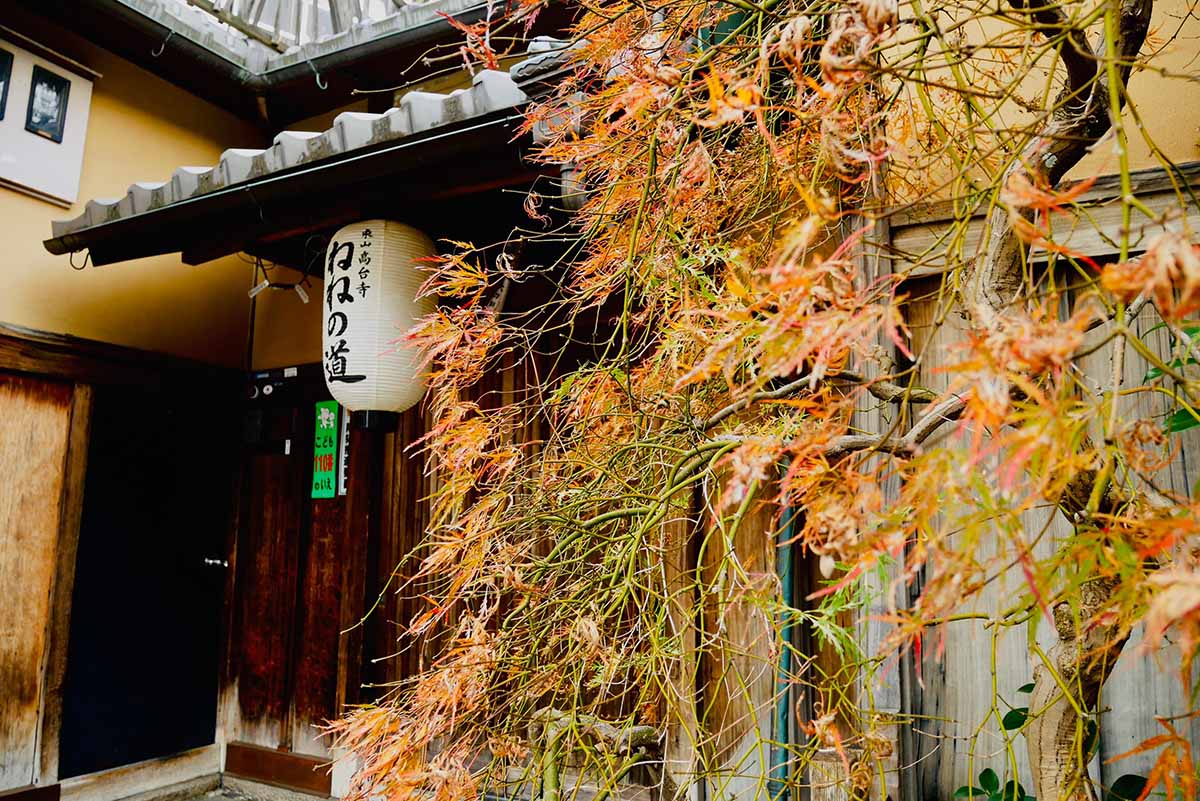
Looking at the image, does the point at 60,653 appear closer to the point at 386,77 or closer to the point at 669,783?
the point at 669,783

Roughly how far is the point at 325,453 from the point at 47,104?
2.75 m

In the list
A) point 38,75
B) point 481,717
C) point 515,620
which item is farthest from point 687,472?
point 38,75

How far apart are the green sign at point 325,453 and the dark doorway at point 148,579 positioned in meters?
0.97

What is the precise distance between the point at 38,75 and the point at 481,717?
4.89 metres

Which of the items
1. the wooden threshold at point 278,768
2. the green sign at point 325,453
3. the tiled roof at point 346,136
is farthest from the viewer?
the green sign at point 325,453

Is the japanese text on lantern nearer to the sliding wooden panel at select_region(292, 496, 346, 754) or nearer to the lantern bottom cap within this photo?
the lantern bottom cap

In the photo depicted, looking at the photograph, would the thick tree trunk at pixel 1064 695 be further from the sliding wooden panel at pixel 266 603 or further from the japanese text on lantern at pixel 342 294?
the sliding wooden panel at pixel 266 603

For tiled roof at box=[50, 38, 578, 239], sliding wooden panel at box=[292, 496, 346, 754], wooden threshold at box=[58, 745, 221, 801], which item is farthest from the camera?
sliding wooden panel at box=[292, 496, 346, 754]

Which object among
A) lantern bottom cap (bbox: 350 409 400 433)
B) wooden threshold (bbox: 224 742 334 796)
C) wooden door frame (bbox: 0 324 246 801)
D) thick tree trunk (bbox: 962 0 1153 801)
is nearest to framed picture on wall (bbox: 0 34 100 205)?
wooden door frame (bbox: 0 324 246 801)

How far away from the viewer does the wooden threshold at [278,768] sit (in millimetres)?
4648

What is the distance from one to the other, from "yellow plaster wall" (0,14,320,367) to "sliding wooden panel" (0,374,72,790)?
511 mm

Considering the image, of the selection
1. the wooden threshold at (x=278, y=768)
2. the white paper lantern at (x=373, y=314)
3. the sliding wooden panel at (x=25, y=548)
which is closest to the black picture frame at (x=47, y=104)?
the sliding wooden panel at (x=25, y=548)

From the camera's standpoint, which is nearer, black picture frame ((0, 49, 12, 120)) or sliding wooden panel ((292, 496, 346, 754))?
black picture frame ((0, 49, 12, 120))

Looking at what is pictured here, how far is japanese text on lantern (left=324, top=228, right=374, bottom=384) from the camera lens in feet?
11.5
